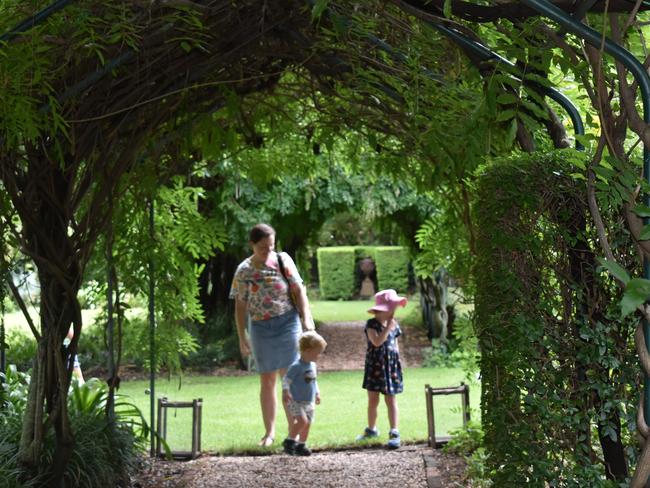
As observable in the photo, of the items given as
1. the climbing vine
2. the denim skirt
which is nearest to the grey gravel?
the denim skirt

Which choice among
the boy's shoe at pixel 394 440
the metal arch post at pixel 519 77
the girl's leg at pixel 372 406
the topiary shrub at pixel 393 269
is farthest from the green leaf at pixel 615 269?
the topiary shrub at pixel 393 269

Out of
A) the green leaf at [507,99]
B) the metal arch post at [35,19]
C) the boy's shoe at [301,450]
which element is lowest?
the boy's shoe at [301,450]

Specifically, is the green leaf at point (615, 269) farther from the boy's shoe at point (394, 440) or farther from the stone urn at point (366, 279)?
the stone urn at point (366, 279)

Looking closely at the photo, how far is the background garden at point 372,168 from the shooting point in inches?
112

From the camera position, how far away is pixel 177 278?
22.7 feet

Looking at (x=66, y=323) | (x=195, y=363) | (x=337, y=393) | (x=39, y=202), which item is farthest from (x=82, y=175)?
(x=195, y=363)

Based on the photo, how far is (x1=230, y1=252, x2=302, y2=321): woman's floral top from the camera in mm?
7191

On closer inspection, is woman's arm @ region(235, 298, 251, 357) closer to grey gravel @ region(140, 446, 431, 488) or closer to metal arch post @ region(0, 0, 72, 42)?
grey gravel @ region(140, 446, 431, 488)

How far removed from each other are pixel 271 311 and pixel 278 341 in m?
0.24

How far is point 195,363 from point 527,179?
12.2 metres

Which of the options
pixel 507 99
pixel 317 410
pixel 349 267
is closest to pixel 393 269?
pixel 349 267

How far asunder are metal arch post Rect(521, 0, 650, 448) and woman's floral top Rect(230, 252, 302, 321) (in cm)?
472

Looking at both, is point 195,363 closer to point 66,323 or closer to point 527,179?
point 66,323

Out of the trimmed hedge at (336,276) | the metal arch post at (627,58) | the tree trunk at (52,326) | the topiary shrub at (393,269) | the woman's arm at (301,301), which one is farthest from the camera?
the trimmed hedge at (336,276)
